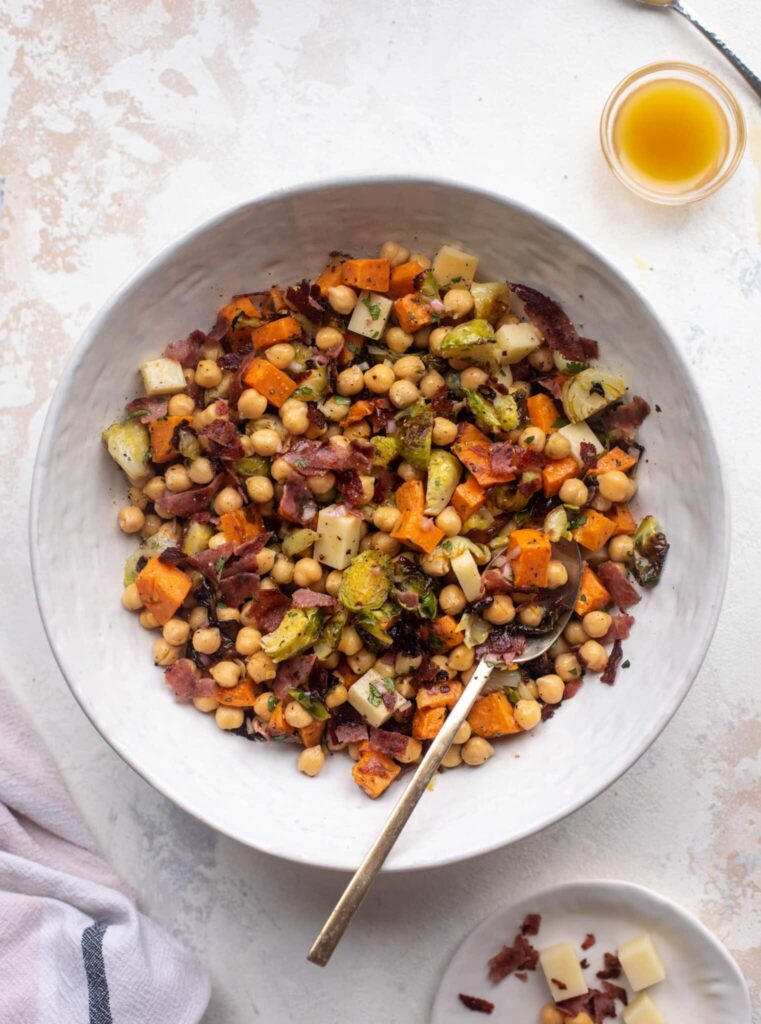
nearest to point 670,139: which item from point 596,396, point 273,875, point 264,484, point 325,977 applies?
point 596,396

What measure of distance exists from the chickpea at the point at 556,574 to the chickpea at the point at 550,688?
0.35 m

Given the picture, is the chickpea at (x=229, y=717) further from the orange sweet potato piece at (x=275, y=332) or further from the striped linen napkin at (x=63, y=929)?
the orange sweet potato piece at (x=275, y=332)

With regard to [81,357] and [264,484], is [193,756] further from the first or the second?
[81,357]

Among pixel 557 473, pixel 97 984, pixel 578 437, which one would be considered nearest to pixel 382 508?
pixel 557 473

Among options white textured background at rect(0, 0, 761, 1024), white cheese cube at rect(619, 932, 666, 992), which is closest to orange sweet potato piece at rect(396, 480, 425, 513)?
white textured background at rect(0, 0, 761, 1024)

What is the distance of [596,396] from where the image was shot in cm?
346

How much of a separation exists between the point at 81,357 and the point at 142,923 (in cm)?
225

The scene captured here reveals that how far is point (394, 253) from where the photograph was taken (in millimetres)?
3559

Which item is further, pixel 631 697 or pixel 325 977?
pixel 325 977

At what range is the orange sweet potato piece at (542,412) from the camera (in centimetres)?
351

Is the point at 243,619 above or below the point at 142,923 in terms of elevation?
above

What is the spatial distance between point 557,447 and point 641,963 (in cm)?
211

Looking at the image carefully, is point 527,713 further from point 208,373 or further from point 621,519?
point 208,373

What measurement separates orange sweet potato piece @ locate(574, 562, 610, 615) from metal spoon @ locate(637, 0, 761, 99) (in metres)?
2.07
